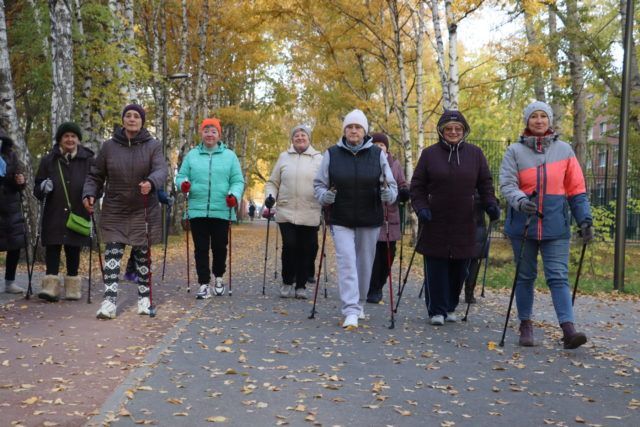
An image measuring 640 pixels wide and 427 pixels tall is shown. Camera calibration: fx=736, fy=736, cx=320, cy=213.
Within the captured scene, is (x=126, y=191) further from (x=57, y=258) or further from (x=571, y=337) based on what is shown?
(x=571, y=337)

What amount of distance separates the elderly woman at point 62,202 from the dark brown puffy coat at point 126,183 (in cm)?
98

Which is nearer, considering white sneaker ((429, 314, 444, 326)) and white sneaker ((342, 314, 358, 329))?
white sneaker ((342, 314, 358, 329))

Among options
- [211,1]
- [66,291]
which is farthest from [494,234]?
[66,291]

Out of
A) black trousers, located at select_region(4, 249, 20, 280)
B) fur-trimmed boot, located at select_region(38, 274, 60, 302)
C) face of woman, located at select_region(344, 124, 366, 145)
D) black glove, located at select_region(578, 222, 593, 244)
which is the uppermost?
face of woman, located at select_region(344, 124, 366, 145)

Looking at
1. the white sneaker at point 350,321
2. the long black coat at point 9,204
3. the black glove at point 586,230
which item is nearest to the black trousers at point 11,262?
the long black coat at point 9,204

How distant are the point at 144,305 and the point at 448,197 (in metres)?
3.49

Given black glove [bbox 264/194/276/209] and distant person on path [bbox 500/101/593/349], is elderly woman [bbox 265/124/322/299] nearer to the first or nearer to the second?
black glove [bbox 264/194/276/209]

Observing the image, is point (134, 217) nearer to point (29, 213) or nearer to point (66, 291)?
point (66, 291)

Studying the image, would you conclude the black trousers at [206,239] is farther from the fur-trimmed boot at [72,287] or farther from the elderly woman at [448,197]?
the elderly woman at [448,197]

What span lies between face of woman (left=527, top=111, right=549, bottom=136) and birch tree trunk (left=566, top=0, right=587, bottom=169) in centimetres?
1205

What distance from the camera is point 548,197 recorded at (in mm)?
6770

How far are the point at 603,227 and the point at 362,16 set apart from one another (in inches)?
398

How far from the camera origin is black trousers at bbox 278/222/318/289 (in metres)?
9.81

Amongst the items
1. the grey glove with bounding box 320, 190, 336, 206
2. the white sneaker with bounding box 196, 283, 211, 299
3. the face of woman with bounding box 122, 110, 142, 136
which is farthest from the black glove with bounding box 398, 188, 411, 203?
the face of woman with bounding box 122, 110, 142, 136
